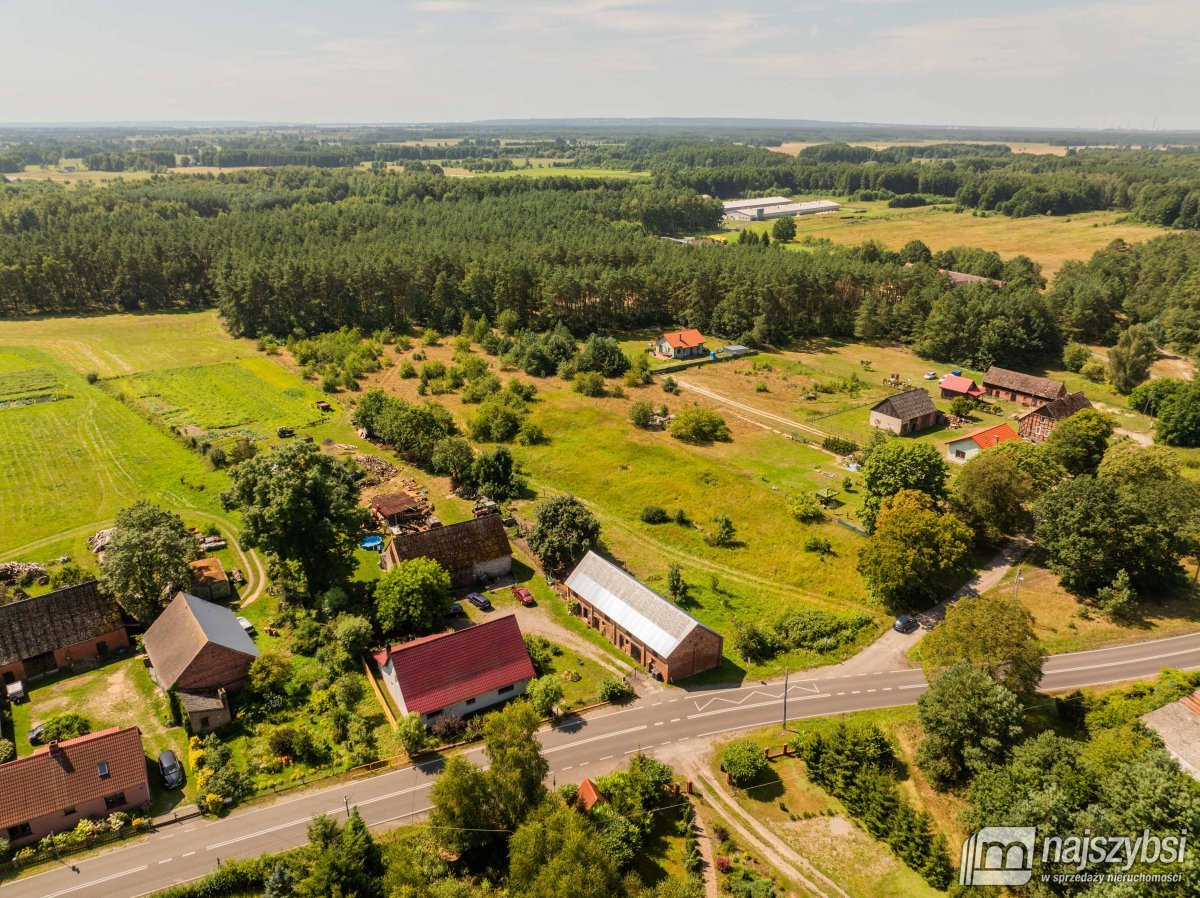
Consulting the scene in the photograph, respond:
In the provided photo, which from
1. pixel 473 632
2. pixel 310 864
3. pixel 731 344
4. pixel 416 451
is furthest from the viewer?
pixel 731 344

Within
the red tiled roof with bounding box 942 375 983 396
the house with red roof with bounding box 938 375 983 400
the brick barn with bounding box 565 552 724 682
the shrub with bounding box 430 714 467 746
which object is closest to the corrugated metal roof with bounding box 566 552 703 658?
the brick barn with bounding box 565 552 724 682

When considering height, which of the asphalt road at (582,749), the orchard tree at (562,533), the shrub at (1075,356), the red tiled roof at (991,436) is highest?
the shrub at (1075,356)

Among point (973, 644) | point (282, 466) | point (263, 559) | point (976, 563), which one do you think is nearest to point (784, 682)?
point (973, 644)

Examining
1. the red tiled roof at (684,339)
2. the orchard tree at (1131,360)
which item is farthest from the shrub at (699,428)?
the orchard tree at (1131,360)

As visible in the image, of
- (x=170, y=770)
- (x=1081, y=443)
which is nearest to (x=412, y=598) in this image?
(x=170, y=770)

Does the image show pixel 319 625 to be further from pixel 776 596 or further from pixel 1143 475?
pixel 1143 475

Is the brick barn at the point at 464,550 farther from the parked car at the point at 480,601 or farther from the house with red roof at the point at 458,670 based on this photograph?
the house with red roof at the point at 458,670

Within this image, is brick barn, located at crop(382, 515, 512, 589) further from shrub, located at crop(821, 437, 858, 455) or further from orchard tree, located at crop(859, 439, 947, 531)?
shrub, located at crop(821, 437, 858, 455)
